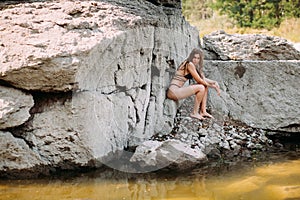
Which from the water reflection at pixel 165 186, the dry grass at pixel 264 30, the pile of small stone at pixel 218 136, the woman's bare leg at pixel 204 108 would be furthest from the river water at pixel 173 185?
the dry grass at pixel 264 30

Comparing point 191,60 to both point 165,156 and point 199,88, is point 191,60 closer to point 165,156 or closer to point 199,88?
point 199,88

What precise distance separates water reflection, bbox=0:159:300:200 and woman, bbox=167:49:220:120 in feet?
5.40

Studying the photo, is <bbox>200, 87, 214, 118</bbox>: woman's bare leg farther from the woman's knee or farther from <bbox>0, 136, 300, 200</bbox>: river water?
<bbox>0, 136, 300, 200</bbox>: river water

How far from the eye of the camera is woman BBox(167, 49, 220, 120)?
636 cm

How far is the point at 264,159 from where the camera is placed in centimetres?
561

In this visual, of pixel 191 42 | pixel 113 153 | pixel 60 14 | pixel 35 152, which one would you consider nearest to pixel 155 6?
pixel 191 42

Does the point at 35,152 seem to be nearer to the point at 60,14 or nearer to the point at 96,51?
the point at 96,51

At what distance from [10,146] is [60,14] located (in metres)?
1.67

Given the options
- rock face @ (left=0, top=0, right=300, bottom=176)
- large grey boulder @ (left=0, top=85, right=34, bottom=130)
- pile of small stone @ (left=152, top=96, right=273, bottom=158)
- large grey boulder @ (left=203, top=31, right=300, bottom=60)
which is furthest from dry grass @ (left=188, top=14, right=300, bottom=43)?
large grey boulder @ (left=0, top=85, right=34, bottom=130)

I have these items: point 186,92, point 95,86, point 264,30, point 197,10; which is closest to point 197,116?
point 186,92

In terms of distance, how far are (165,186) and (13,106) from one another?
184 centimetres

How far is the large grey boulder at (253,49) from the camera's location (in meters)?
8.07

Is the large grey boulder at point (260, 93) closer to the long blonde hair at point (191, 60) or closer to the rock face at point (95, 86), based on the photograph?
the rock face at point (95, 86)

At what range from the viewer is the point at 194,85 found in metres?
6.38
